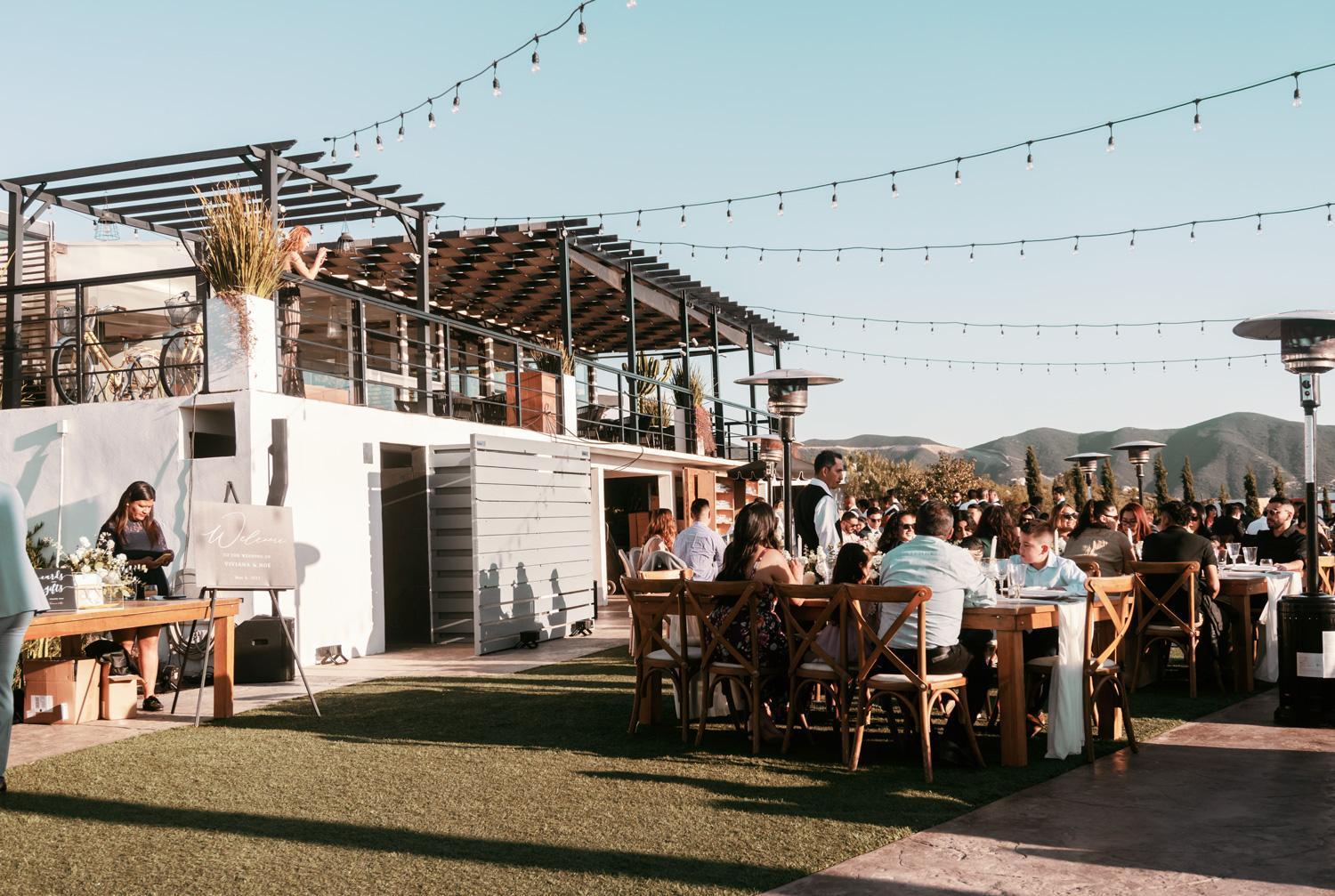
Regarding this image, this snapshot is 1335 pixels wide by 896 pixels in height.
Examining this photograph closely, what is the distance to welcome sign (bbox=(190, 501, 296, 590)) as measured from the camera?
7465 millimetres

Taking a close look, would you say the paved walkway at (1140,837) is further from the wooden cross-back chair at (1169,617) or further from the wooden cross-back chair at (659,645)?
the wooden cross-back chair at (659,645)

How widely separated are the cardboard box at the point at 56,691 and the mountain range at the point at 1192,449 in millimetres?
72044

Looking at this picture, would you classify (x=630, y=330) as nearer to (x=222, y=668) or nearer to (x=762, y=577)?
(x=222, y=668)

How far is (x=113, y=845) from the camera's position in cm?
453

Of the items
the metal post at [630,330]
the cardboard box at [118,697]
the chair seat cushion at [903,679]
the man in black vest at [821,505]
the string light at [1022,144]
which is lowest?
the cardboard box at [118,697]

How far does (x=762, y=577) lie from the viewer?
6.22 m

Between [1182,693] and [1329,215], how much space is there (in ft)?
28.7

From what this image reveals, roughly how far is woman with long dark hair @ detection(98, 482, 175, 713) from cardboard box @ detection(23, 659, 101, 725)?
55cm

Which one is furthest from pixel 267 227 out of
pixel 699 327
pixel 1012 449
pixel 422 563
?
pixel 1012 449

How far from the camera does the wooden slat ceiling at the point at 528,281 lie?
16141 mm

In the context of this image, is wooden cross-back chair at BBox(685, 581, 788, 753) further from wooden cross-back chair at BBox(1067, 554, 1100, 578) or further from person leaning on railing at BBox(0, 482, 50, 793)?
person leaning on railing at BBox(0, 482, 50, 793)

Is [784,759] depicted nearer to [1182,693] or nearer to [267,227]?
[1182,693]

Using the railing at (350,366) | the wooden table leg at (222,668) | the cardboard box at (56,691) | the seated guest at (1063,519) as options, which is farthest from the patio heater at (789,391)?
the cardboard box at (56,691)

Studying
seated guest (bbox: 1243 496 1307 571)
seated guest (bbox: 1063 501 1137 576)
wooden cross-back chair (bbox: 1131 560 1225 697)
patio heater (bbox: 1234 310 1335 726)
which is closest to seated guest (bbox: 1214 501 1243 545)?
seated guest (bbox: 1243 496 1307 571)
